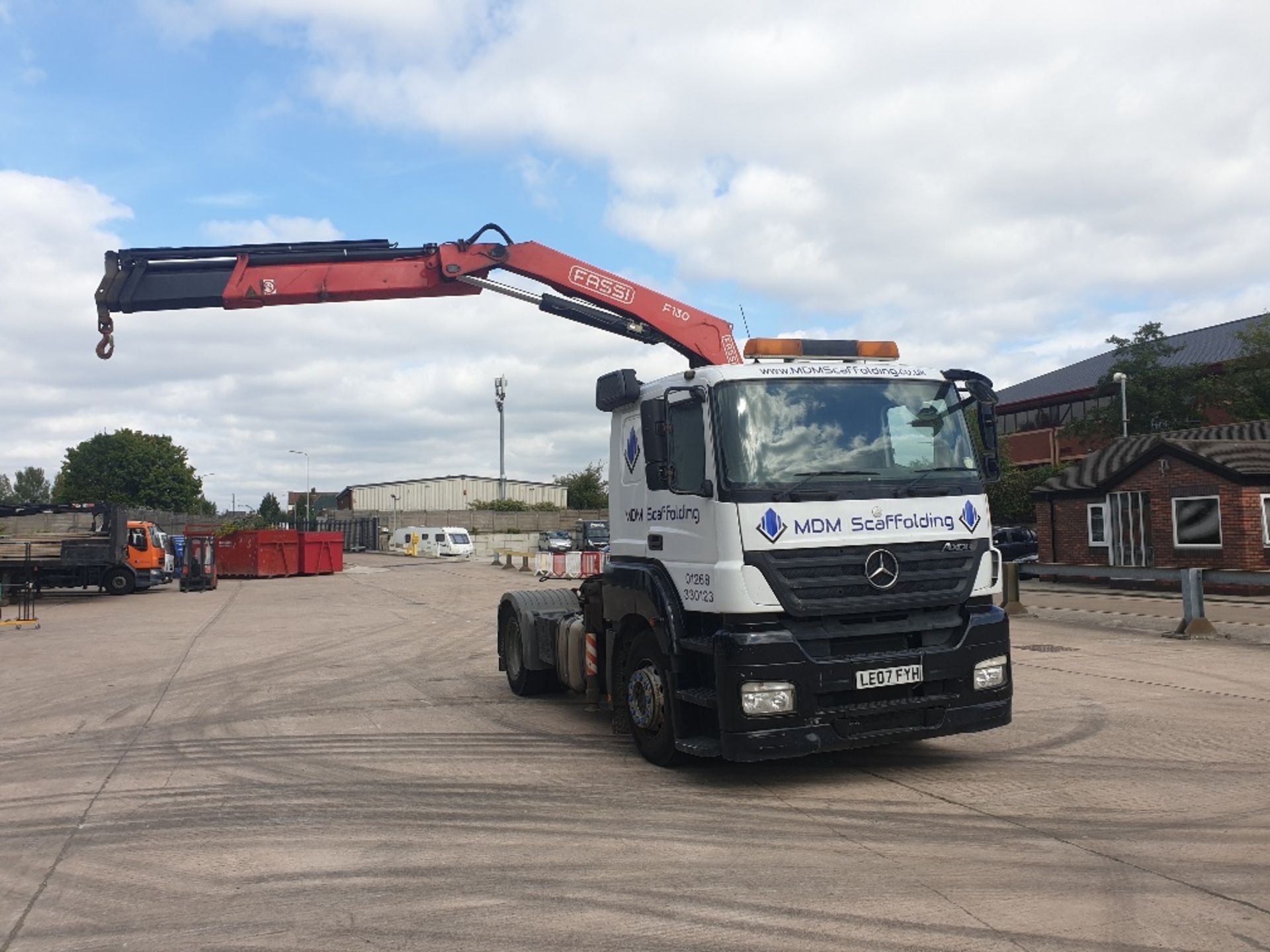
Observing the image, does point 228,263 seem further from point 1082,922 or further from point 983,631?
point 1082,922

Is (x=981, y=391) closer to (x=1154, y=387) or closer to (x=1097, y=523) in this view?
(x=1097, y=523)

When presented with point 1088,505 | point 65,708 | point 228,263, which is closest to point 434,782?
point 65,708

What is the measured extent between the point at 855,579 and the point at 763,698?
0.98 m

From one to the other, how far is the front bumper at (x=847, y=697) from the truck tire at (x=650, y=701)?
75 cm

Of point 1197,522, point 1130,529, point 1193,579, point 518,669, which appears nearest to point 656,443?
point 518,669

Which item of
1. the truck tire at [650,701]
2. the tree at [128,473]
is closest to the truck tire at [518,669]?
the truck tire at [650,701]

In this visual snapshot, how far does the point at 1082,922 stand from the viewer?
4.21 meters

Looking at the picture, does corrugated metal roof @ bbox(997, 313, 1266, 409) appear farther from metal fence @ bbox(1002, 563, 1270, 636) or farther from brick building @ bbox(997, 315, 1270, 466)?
metal fence @ bbox(1002, 563, 1270, 636)

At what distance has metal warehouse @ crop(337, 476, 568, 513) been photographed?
97.8m

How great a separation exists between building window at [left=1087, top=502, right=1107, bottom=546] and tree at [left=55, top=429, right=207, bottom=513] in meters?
76.1

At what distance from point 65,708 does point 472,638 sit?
6.71 m

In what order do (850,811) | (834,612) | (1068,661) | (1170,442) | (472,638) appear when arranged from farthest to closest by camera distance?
(1170,442), (472,638), (1068,661), (834,612), (850,811)

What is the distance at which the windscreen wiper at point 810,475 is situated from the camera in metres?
6.44

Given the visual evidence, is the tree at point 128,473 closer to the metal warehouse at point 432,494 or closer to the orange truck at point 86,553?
the metal warehouse at point 432,494
